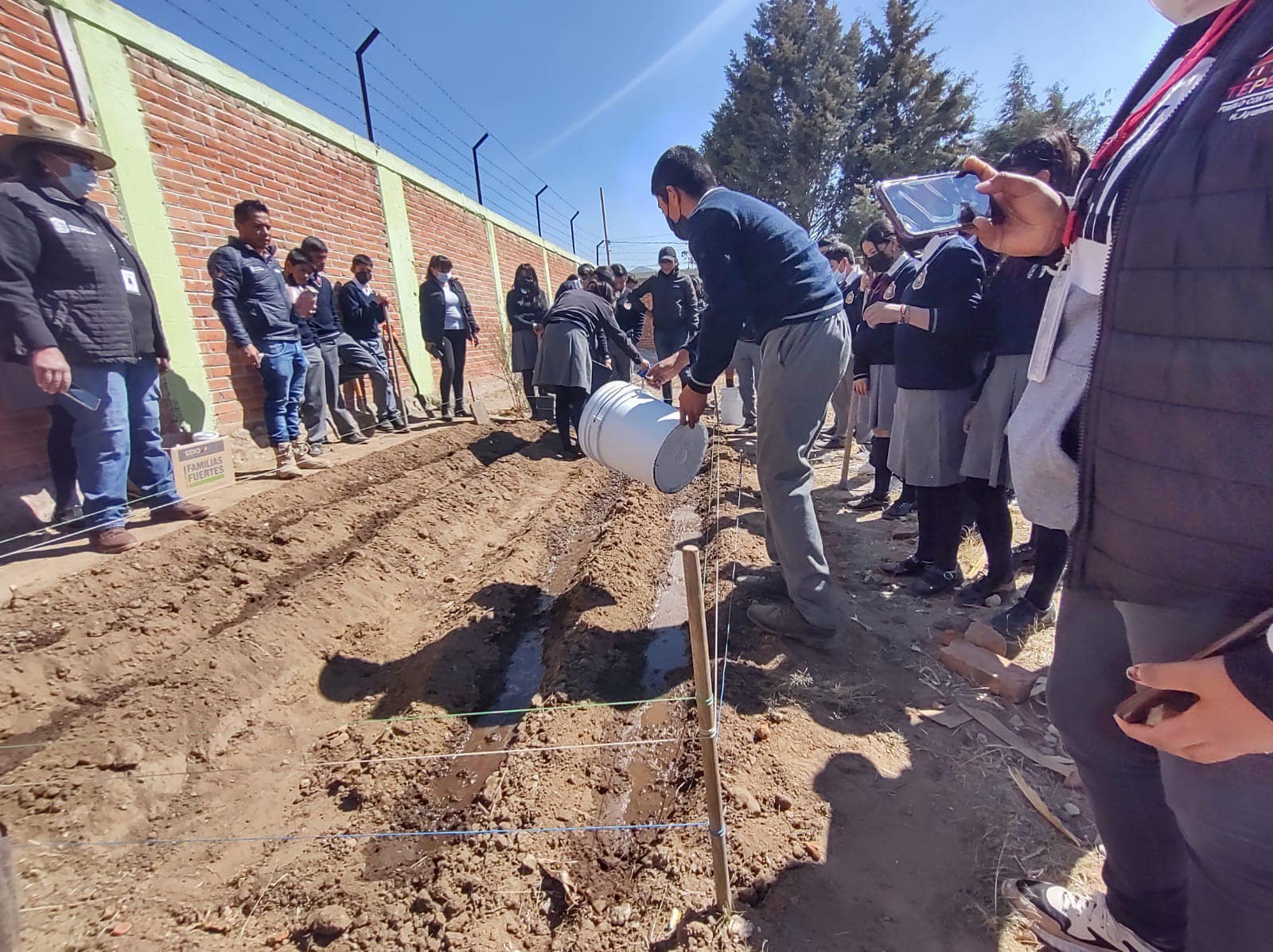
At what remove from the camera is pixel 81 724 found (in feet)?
7.16

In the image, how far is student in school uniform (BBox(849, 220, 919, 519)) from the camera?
4043 millimetres

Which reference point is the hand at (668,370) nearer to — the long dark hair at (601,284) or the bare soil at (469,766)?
the bare soil at (469,766)

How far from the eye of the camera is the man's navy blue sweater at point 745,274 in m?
2.35

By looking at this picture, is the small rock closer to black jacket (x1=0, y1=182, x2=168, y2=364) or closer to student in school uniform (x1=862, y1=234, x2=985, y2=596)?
student in school uniform (x1=862, y1=234, x2=985, y2=596)

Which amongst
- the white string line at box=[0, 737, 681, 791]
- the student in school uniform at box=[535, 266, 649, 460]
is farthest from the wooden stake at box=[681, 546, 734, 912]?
the student in school uniform at box=[535, 266, 649, 460]

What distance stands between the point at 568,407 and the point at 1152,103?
5505 millimetres

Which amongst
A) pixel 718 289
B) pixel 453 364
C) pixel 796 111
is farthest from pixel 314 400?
pixel 796 111

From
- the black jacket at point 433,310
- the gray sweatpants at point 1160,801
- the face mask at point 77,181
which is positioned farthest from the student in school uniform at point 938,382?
the black jacket at point 433,310

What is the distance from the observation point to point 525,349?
7738 millimetres

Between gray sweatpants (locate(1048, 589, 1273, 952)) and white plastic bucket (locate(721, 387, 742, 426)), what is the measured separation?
6.00 m

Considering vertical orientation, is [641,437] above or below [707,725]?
above

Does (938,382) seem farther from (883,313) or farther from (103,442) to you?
(103,442)

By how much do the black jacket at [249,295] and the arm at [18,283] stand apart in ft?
4.61

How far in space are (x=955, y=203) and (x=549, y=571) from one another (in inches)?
115
